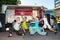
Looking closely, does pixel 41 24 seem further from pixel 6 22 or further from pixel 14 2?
pixel 14 2

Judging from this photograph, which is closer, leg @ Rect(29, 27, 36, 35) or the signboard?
leg @ Rect(29, 27, 36, 35)

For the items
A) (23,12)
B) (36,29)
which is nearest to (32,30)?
(36,29)

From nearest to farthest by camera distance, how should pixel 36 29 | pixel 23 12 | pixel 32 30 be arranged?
pixel 32 30 → pixel 36 29 → pixel 23 12

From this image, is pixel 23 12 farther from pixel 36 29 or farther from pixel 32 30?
pixel 32 30

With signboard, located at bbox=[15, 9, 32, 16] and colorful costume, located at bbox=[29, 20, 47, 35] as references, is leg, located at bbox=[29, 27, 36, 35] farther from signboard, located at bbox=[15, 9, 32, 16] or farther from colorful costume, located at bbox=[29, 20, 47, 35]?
signboard, located at bbox=[15, 9, 32, 16]

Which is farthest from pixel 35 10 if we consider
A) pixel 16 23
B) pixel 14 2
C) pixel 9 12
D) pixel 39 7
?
A: pixel 14 2

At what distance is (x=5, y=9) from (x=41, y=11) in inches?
166

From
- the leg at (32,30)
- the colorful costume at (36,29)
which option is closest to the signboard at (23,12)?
the colorful costume at (36,29)

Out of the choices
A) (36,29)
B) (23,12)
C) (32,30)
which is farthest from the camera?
(23,12)

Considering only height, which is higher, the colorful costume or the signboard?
the signboard

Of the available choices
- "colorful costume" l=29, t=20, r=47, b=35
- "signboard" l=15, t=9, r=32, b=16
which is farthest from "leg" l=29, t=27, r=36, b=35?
"signboard" l=15, t=9, r=32, b=16

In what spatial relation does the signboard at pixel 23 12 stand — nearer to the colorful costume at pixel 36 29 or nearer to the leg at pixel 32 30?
the colorful costume at pixel 36 29

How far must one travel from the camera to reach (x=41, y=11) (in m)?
25.8

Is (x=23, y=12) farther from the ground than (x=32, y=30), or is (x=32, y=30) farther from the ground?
(x=23, y=12)
